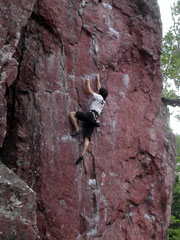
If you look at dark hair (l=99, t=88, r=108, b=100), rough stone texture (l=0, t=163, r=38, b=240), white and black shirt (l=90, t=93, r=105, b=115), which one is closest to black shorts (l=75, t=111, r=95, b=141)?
white and black shirt (l=90, t=93, r=105, b=115)

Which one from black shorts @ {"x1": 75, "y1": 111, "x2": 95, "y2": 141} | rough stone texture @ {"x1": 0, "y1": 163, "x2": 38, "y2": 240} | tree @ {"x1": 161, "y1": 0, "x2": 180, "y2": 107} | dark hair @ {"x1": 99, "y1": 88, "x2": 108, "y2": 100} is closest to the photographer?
rough stone texture @ {"x1": 0, "y1": 163, "x2": 38, "y2": 240}

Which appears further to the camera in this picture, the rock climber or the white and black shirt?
the white and black shirt

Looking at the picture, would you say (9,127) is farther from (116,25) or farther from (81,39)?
(116,25)

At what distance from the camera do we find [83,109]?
23.1 feet

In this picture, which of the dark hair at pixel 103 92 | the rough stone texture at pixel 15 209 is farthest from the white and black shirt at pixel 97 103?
the rough stone texture at pixel 15 209

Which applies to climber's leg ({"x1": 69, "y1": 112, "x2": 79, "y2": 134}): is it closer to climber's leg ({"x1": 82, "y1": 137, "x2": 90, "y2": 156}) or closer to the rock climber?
the rock climber

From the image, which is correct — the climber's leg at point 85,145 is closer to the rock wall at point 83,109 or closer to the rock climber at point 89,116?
the rock climber at point 89,116

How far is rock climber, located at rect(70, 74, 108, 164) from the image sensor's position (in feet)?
21.8

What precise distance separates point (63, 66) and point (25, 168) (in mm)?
2650

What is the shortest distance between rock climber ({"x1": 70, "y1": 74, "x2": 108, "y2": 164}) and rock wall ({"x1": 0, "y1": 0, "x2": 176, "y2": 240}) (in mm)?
165

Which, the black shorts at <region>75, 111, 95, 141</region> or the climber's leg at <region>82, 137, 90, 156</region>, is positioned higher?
the black shorts at <region>75, 111, 95, 141</region>

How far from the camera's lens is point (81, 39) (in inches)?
287

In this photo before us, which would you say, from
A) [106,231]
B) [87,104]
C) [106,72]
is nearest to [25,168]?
[87,104]

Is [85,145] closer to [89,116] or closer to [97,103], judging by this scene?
[89,116]
